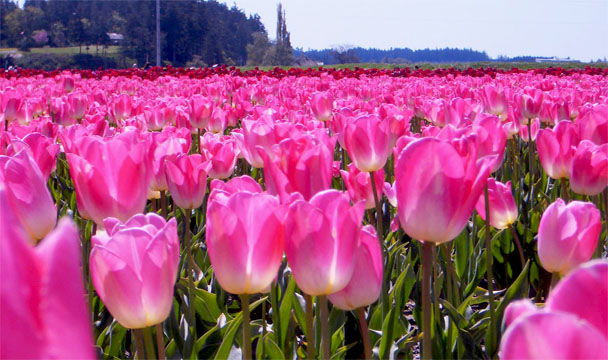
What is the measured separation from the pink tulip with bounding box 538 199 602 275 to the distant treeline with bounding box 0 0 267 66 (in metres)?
63.3

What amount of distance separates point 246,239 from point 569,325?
64 centimetres

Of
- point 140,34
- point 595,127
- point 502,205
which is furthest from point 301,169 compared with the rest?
point 140,34

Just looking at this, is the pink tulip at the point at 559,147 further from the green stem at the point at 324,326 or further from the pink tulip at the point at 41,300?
the pink tulip at the point at 41,300

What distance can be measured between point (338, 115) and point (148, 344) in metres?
1.73

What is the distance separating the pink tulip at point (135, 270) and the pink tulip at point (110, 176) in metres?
0.39

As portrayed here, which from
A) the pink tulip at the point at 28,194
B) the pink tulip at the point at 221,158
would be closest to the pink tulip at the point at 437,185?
the pink tulip at the point at 28,194

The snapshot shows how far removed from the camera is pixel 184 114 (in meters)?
3.76

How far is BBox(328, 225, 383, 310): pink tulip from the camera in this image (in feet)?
3.47

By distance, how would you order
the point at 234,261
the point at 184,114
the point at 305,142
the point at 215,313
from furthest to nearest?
the point at 184,114 < the point at 215,313 < the point at 305,142 < the point at 234,261

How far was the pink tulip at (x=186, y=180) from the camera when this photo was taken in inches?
71.5

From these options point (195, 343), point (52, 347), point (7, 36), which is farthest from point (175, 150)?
point (7, 36)

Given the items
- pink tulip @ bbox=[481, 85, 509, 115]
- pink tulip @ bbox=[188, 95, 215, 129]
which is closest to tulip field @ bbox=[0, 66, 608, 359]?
pink tulip @ bbox=[188, 95, 215, 129]

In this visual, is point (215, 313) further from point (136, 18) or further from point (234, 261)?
point (136, 18)

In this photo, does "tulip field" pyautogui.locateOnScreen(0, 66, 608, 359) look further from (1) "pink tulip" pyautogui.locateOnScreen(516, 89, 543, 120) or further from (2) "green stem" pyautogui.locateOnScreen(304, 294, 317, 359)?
(1) "pink tulip" pyautogui.locateOnScreen(516, 89, 543, 120)
